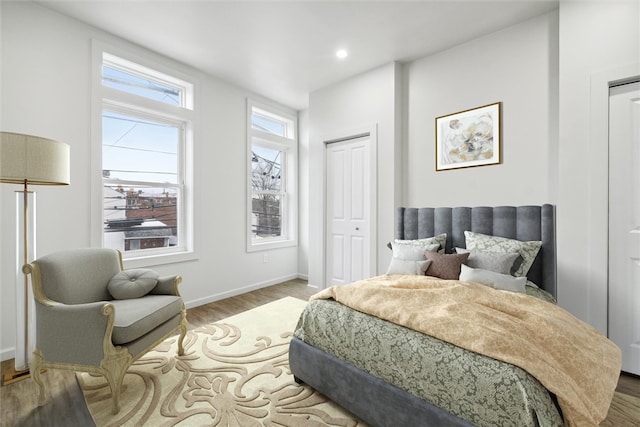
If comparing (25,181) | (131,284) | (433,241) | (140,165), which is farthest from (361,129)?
(25,181)

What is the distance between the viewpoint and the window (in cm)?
450

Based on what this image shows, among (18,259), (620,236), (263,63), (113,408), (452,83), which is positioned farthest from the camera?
(263,63)

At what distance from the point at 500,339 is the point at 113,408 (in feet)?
7.05

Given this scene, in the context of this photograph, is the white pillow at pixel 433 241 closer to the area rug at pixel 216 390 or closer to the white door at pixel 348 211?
the white door at pixel 348 211

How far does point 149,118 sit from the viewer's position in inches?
132

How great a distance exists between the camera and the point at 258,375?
6.94 feet

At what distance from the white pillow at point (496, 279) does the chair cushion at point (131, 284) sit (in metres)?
2.45

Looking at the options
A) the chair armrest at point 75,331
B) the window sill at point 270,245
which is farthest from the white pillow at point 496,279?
the window sill at point 270,245

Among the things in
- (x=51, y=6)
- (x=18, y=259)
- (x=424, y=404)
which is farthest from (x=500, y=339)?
(x=51, y=6)

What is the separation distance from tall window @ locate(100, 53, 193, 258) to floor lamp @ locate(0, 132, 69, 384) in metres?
0.90

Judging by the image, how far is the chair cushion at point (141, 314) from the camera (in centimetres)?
181

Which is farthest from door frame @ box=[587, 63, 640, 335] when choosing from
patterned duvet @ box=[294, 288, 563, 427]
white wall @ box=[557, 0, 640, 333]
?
patterned duvet @ box=[294, 288, 563, 427]

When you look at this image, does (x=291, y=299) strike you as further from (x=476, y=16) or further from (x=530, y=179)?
(x=476, y=16)

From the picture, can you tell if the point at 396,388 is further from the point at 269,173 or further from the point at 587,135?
the point at 269,173
